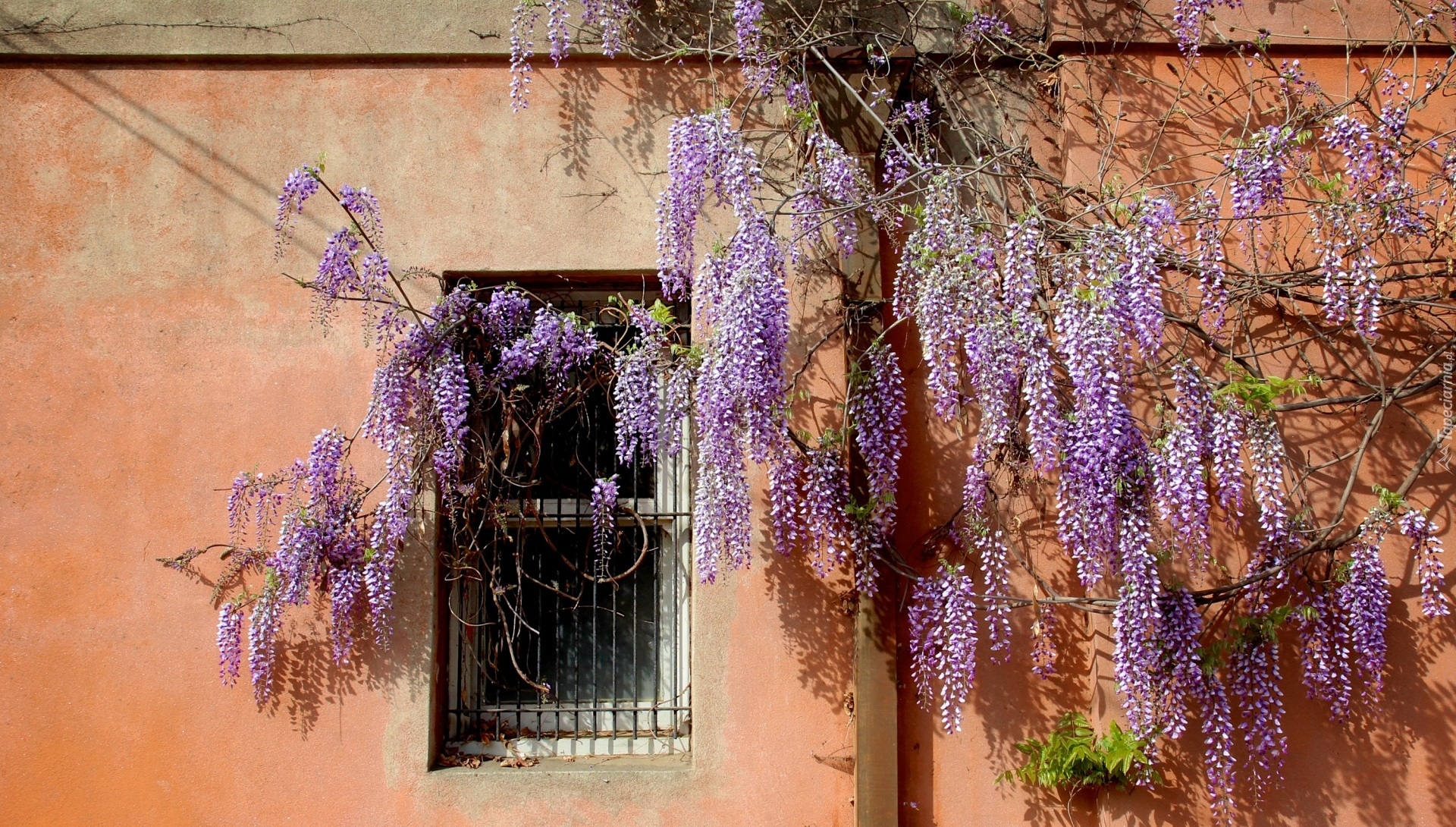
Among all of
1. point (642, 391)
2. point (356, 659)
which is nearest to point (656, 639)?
point (642, 391)

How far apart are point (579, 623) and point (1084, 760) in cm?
164

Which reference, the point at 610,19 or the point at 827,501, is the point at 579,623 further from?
the point at 610,19

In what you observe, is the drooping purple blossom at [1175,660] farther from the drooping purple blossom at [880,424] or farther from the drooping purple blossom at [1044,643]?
the drooping purple blossom at [880,424]

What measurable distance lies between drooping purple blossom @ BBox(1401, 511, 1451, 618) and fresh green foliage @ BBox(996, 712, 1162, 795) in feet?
3.08

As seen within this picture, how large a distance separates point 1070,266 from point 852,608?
4.06 feet

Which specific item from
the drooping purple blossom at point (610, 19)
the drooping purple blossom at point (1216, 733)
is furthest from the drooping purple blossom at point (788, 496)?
the drooping purple blossom at point (610, 19)

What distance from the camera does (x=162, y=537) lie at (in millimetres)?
3385

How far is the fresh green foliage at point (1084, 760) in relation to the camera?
307cm

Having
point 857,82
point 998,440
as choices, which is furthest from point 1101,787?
point 857,82

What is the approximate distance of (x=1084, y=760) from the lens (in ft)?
10.3

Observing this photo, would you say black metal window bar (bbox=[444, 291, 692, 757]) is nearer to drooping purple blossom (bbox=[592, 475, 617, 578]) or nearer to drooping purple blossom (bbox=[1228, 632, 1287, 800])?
drooping purple blossom (bbox=[592, 475, 617, 578])

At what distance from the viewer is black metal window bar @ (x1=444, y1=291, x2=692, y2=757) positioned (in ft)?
11.3

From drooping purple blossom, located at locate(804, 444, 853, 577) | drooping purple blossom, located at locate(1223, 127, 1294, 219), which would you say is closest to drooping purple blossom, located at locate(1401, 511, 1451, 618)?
drooping purple blossom, located at locate(1223, 127, 1294, 219)

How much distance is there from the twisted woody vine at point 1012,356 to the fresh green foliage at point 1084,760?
0.19ft
